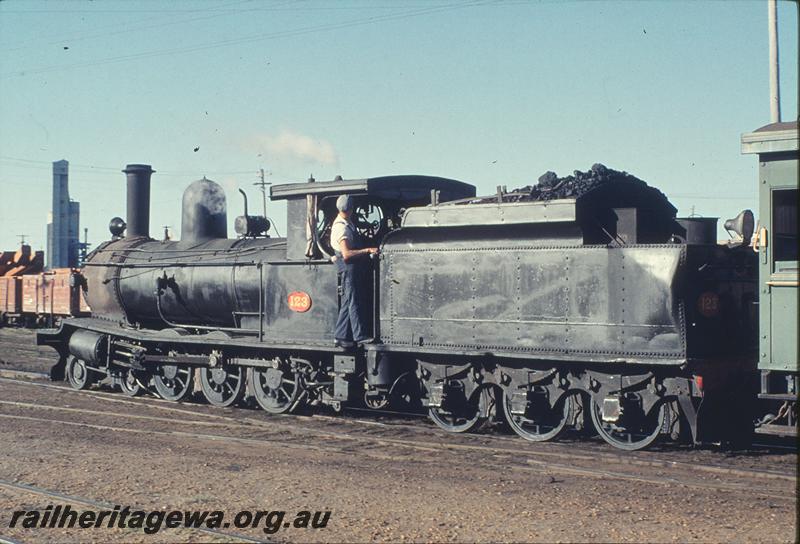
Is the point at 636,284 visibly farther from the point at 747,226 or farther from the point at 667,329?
the point at 747,226

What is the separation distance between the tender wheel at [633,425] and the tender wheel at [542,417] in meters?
0.31

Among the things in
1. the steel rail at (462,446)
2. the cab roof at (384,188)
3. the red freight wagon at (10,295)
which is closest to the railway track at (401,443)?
the steel rail at (462,446)

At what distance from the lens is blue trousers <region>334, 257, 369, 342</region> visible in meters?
11.9

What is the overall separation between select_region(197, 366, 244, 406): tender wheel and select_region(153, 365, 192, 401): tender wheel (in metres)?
0.30

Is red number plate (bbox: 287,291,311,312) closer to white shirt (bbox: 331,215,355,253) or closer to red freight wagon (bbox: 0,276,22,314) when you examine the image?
white shirt (bbox: 331,215,355,253)

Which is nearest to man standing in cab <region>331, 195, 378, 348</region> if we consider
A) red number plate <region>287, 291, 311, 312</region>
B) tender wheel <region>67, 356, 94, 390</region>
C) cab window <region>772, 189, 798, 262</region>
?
red number plate <region>287, 291, 311, 312</region>

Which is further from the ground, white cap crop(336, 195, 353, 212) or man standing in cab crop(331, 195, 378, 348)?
white cap crop(336, 195, 353, 212)

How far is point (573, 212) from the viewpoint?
10.0 m

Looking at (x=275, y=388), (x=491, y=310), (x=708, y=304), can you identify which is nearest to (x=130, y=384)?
(x=275, y=388)

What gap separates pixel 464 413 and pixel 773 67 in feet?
37.8

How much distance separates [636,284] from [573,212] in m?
1.01

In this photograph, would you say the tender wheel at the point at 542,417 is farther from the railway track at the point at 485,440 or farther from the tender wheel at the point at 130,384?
the tender wheel at the point at 130,384

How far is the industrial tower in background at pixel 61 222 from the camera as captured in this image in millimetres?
78938

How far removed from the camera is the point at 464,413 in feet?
38.9
